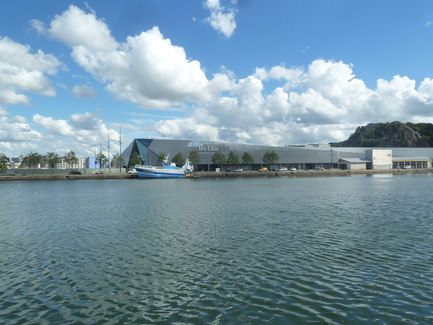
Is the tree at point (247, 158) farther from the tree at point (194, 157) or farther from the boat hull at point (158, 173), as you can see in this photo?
the boat hull at point (158, 173)

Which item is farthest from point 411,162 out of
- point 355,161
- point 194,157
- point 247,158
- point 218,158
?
point 194,157

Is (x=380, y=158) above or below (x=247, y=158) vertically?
below

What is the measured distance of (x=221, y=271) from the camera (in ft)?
46.7

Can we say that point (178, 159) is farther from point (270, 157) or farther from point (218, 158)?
point (270, 157)

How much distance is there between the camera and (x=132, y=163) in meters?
154

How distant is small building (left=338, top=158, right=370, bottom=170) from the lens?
174 metres

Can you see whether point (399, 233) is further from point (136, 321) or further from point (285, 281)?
point (136, 321)

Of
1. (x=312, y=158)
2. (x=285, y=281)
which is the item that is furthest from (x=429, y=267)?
(x=312, y=158)

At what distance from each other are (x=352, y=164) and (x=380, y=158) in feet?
60.2

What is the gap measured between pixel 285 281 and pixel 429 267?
6701mm

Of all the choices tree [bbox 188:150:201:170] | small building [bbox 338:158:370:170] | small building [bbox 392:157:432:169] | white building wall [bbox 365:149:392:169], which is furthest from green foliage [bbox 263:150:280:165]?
small building [bbox 392:157:432:169]

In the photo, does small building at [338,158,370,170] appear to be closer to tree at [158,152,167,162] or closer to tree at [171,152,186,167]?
tree at [171,152,186,167]

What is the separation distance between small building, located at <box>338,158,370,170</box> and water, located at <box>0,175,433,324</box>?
15769 cm

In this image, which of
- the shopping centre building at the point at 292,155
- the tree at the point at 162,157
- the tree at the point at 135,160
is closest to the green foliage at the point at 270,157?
the shopping centre building at the point at 292,155
